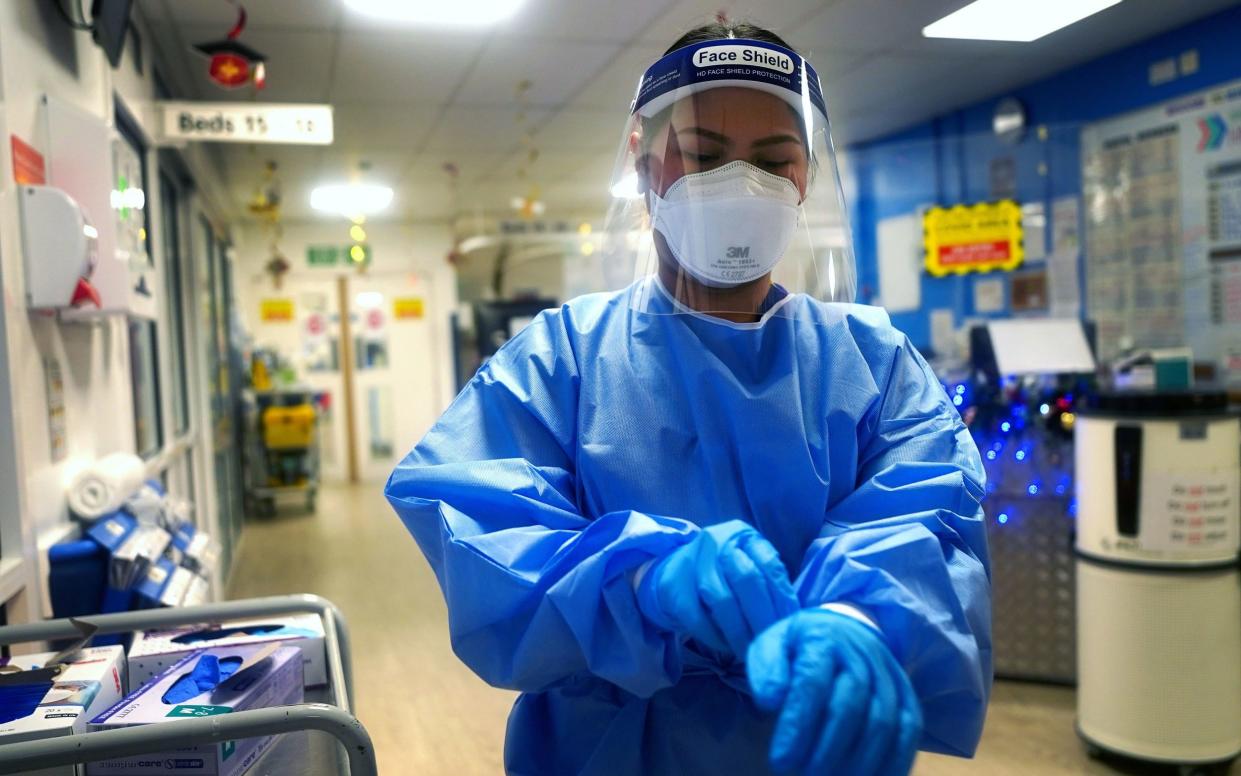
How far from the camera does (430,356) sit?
392 inches

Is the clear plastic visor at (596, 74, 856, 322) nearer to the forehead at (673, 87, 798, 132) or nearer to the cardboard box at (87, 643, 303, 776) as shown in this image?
the forehead at (673, 87, 798, 132)

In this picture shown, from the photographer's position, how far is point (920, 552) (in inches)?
34.5

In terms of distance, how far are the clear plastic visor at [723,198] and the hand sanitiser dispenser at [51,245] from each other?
1.29m

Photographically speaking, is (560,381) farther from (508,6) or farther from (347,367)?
(347,367)

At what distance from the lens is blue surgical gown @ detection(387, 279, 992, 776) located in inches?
34.5

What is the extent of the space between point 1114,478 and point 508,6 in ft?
8.92

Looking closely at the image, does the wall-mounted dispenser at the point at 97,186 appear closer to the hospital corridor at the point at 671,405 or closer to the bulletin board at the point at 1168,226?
the hospital corridor at the point at 671,405

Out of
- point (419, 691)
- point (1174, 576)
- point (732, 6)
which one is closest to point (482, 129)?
point (732, 6)

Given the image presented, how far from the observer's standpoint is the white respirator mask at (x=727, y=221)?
1.09 m

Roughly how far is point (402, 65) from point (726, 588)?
4.06 metres

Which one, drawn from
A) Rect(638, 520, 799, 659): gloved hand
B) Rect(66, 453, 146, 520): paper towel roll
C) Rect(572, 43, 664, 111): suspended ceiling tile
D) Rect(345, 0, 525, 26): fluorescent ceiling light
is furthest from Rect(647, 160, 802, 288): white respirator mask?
Rect(572, 43, 664, 111): suspended ceiling tile

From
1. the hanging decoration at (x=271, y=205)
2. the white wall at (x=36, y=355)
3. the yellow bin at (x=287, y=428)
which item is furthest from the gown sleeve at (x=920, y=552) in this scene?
the yellow bin at (x=287, y=428)

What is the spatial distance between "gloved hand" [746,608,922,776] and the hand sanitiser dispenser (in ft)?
5.70

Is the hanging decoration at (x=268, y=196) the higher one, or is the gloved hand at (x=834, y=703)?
the hanging decoration at (x=268, y=196)
